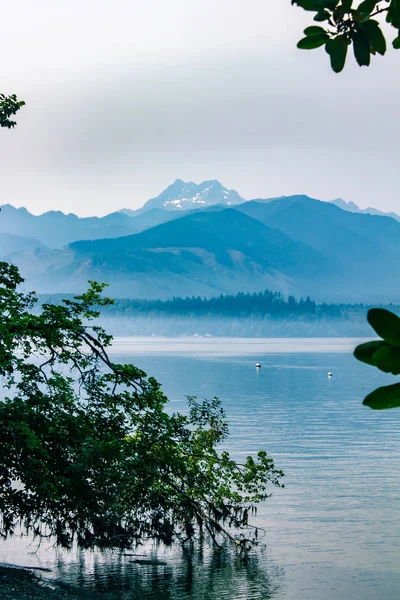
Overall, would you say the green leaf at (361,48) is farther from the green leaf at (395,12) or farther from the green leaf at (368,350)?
the green leaf at (368,350)

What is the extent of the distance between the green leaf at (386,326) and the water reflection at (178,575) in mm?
25412

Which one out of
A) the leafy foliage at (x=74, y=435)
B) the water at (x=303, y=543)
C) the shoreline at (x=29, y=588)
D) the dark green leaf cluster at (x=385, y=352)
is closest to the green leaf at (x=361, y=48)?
the dark green leaf cluster at (x=385, y=352)

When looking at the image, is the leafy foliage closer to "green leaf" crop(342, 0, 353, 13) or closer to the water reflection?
the water reflection

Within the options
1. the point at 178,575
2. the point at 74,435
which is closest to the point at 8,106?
the point at 74,435

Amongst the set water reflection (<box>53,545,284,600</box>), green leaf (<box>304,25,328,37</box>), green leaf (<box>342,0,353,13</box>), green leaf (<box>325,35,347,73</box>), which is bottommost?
water reflection (<box>53,545,284,600</box>)

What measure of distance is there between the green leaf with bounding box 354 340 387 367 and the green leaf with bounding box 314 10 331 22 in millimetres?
1701

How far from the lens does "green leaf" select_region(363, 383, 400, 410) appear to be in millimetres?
2797

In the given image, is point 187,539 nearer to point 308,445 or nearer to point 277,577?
point 277,577

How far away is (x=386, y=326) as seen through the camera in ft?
8.98

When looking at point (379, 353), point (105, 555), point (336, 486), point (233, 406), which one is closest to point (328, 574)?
point (105, 555)

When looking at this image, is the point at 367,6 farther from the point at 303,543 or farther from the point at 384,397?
the point at 303,543

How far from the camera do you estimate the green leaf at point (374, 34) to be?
4.04 meters

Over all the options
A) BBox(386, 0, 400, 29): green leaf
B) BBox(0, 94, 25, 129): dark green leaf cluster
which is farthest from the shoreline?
BBox(386, 0, 400, 29): green leaf

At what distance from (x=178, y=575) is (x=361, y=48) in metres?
27.7
